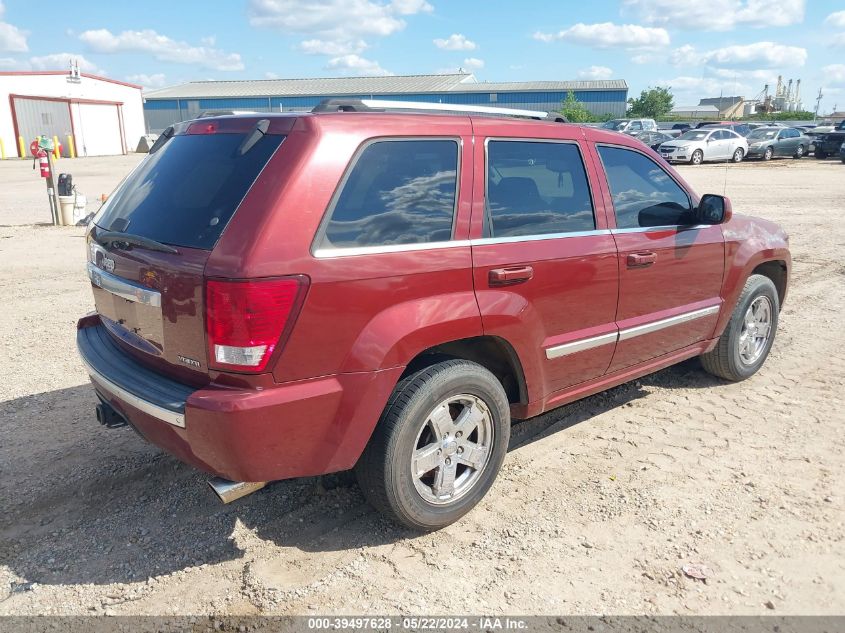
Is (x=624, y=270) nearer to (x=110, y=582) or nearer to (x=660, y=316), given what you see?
(x=660, y=316)

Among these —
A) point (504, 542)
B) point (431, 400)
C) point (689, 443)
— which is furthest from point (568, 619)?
point (689, 443)

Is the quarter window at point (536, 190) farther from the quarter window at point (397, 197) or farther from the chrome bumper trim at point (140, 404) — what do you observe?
the chrome bumper trim at point (140, 404)

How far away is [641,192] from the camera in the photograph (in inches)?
165

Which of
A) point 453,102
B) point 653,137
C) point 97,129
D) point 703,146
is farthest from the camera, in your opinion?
point 453,102

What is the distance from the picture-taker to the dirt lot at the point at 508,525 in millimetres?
2869

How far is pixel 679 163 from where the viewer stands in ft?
95.3

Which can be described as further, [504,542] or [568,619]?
[504,542]

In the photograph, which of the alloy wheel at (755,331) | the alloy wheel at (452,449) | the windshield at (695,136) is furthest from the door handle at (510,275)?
the windshield at (695,136)

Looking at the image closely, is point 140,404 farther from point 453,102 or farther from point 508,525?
point 453,102

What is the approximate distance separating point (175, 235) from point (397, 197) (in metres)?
0.96

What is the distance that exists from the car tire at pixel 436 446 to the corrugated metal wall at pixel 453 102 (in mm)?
71334

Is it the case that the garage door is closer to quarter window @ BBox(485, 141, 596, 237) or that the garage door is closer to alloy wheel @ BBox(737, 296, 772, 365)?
alloy wheel @ BBox(737, 296, 772, 365)

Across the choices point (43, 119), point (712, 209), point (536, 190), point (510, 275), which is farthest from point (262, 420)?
point (43, 119)

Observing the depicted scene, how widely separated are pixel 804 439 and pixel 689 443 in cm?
73
